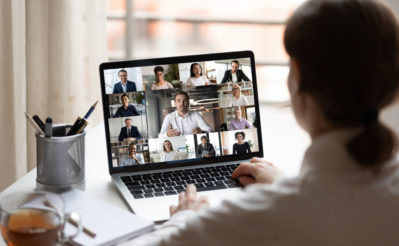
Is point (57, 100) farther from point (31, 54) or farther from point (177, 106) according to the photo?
point (177, 106)

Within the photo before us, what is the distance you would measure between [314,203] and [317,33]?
0.24 meters

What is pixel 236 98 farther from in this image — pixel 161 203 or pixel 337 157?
pixel 337 157

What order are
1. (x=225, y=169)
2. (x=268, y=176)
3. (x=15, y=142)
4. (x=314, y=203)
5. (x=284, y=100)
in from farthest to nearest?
(x=284, y=100), (x=15, y=142), (x=225, y=169), (x=268, y=176), (x=314, y=203)

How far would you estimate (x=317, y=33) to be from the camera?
2.52 feet

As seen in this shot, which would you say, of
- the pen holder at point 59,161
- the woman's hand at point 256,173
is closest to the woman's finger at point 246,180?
the woman's hand at point 256,173

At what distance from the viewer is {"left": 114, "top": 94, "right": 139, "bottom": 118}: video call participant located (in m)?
1.34

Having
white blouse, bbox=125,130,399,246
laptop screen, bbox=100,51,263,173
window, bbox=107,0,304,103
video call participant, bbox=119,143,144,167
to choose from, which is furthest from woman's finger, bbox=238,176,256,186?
window, bbox=107,0,304,103

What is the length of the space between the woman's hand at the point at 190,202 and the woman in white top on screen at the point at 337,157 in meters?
0.28

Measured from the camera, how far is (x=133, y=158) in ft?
4.42

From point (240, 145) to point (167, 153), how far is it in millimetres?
193

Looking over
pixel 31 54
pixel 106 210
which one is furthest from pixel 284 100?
pixel 106 210

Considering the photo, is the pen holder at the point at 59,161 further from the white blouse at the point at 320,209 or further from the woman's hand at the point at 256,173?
the white blouse at the point at 320,209

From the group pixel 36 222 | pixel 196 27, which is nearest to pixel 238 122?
pixel 36 222

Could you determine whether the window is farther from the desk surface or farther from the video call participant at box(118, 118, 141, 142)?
the video call participant at box(118, 118, 141, 142)
